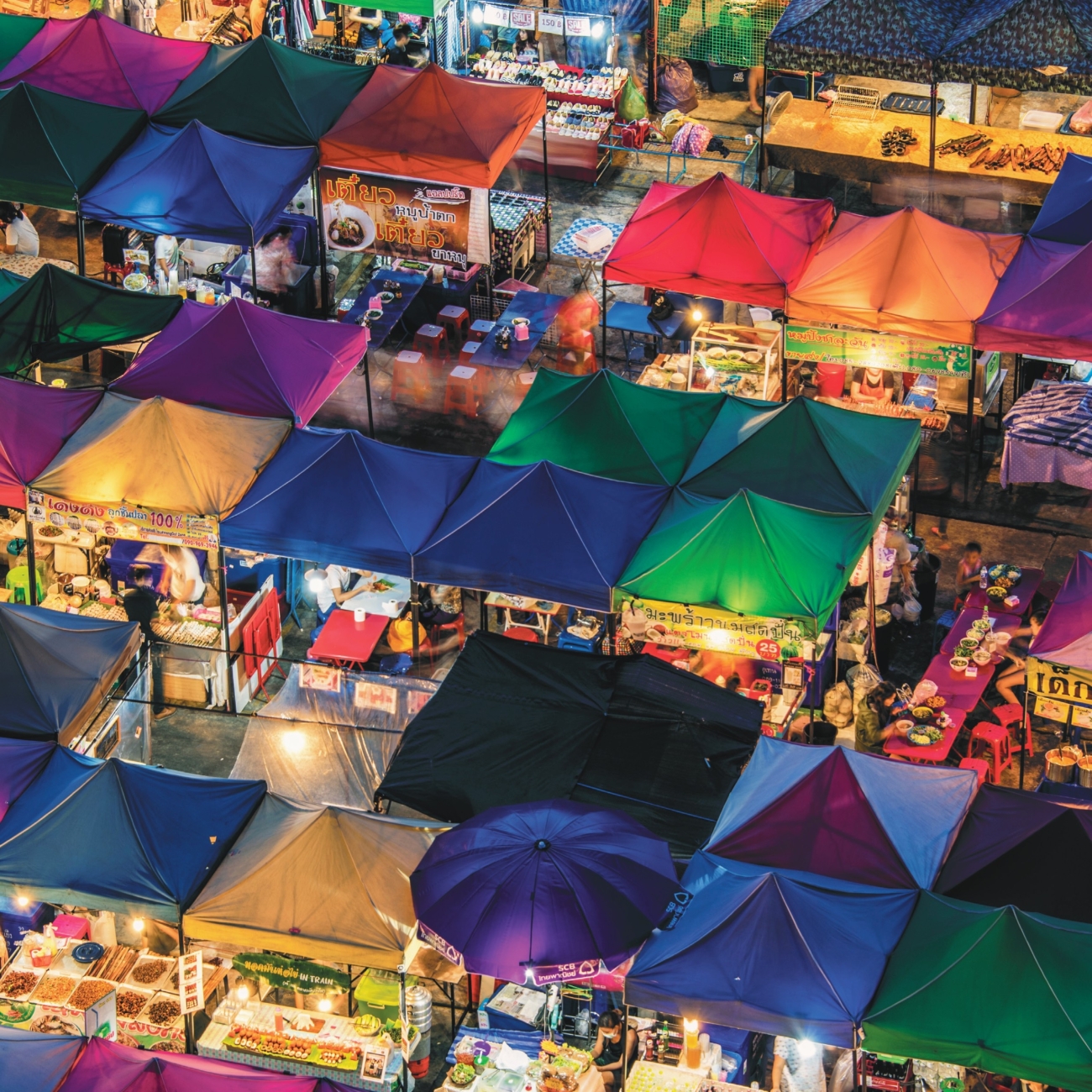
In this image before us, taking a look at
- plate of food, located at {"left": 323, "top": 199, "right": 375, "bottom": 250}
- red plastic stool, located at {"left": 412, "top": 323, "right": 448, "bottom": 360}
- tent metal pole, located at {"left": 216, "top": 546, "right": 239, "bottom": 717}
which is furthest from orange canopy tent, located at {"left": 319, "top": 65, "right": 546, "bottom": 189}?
tent metal pole, located at {"left": 216, "top": 546, "right": 239, "bottom": 717}

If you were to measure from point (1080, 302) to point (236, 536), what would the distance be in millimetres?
9044

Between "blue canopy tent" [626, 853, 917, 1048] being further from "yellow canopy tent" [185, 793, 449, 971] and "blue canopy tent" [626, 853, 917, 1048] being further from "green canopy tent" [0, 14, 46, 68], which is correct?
"green canopy tent" [0, 14, 46, 68]

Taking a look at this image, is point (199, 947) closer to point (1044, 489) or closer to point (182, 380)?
point (182, 380)

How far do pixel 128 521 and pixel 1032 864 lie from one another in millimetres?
8873

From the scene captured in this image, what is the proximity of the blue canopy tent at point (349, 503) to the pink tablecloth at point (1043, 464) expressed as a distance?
5.99 m

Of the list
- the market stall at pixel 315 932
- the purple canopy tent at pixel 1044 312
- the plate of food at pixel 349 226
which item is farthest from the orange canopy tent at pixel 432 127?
the market stall at pixel 315 932

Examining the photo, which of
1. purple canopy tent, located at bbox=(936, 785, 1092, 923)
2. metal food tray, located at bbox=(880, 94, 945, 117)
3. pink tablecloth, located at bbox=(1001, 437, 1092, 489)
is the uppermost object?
metal food tray, located at bbox=(880, 94, 945, 117)

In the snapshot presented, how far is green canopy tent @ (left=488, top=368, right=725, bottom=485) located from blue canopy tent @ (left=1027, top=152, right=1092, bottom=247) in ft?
16.8

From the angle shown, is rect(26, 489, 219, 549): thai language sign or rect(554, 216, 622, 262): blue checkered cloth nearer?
rect(26, 489, 219, 549): thai language sign

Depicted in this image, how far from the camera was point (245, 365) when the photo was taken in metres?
20.0

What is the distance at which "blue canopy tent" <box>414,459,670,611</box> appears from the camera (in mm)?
17594

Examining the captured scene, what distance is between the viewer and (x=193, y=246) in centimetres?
2475

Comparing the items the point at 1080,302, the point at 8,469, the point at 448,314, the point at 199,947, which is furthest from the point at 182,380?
the point at 1080,302

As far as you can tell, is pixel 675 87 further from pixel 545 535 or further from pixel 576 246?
pixel 545 535
